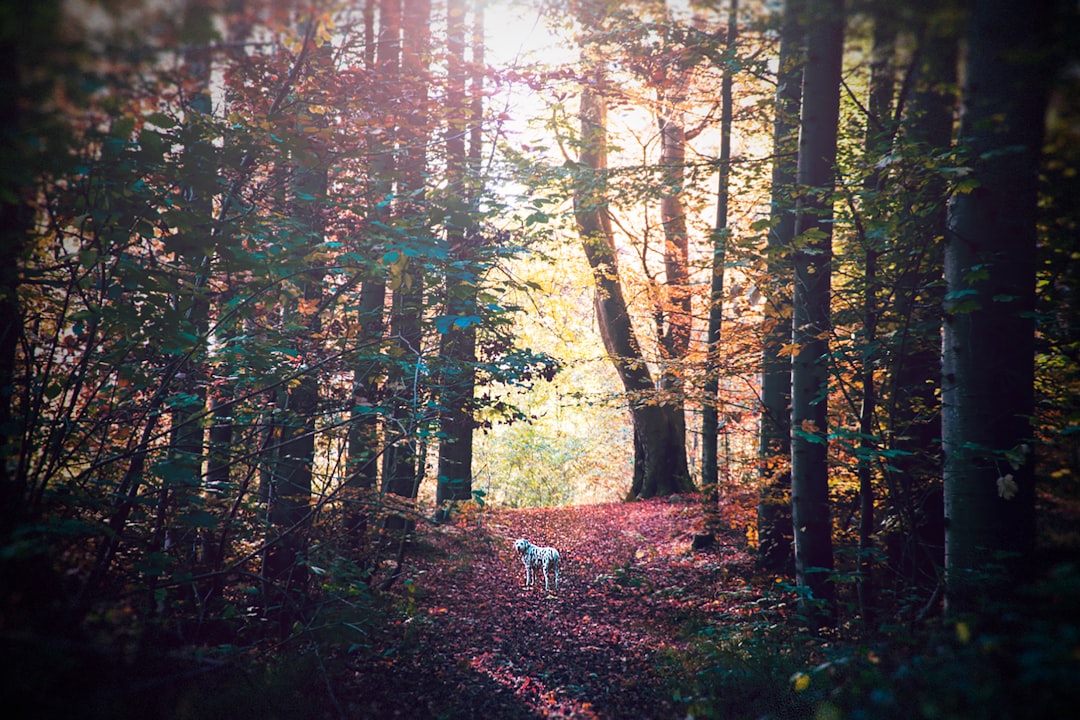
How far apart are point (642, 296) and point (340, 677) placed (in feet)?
30.6

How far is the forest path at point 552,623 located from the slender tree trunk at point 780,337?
0.82 metres

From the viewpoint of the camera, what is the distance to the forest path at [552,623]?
16.5 feet

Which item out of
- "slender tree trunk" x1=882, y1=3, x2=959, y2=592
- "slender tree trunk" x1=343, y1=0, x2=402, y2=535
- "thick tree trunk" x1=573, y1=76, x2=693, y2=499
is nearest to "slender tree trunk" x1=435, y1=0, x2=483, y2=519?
"slender tree trunk" x1=343, y1=0, x2=402, y2=535

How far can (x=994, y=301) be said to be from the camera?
13.2 feet

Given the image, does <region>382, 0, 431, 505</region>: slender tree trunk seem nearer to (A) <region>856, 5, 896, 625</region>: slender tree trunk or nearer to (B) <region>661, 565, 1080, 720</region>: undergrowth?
(B) <region>661, 565, 1080, 720</region>: undergrowth

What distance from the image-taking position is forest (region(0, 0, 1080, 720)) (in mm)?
2961

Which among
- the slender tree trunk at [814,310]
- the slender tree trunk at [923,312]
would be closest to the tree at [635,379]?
the slender tree trunk at [923,312]

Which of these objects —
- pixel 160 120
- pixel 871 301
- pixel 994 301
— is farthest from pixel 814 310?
pixel 160 120

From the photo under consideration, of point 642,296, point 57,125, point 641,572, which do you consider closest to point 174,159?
point 57,125

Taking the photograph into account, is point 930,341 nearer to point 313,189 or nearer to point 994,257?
point 994,257

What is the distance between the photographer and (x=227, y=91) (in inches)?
187

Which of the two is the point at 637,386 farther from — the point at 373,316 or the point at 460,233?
the point at 373,316

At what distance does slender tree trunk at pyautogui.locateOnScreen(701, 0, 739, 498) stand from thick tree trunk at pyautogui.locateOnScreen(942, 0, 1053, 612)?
2447 mm

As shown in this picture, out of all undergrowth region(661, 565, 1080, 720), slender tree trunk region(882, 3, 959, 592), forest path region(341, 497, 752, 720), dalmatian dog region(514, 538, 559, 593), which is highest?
slender tree trunk region(882, 3, 959, 592)
